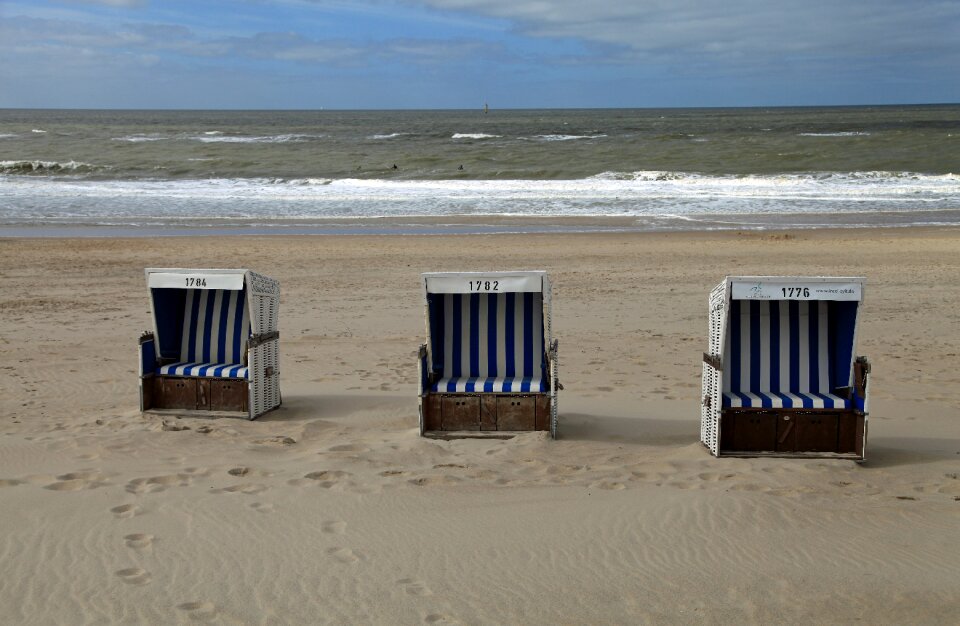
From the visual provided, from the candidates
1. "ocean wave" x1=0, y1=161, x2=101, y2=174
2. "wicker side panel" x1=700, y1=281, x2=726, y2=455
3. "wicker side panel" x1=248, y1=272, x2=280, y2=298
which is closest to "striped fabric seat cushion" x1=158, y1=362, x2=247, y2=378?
"wicker side panel" x1=248, y1=272, x2=280, y2=298

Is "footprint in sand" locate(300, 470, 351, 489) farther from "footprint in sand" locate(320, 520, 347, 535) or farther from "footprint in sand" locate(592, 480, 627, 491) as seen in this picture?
"footprint in sand" locate(592, 480, 627, 491)

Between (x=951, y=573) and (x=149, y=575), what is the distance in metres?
3.86

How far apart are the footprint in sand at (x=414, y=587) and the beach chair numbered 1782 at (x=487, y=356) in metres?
2.25

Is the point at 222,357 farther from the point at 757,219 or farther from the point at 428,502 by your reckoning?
the point at 757,219

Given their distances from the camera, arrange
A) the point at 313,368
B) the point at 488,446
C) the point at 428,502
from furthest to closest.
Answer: the point at 313,368 → the point at 488,446 → the point at 428,502

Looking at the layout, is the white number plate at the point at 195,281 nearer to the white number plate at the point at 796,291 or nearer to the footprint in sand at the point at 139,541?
the footprint in sand at the point at 139,541

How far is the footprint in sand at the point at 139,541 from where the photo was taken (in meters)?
4.85

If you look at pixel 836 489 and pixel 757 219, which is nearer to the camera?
pixel 836 489

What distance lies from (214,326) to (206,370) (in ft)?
1.49

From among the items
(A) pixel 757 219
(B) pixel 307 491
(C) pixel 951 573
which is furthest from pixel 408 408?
(A) pixel 757 219

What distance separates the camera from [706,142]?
55656mm

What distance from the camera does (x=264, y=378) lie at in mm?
7516

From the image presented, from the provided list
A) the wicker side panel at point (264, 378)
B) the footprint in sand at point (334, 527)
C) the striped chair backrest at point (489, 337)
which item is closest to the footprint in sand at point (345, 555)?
the footprint in sand at point (334, 527)

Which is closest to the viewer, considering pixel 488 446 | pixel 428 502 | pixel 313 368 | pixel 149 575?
pixel 149 575
